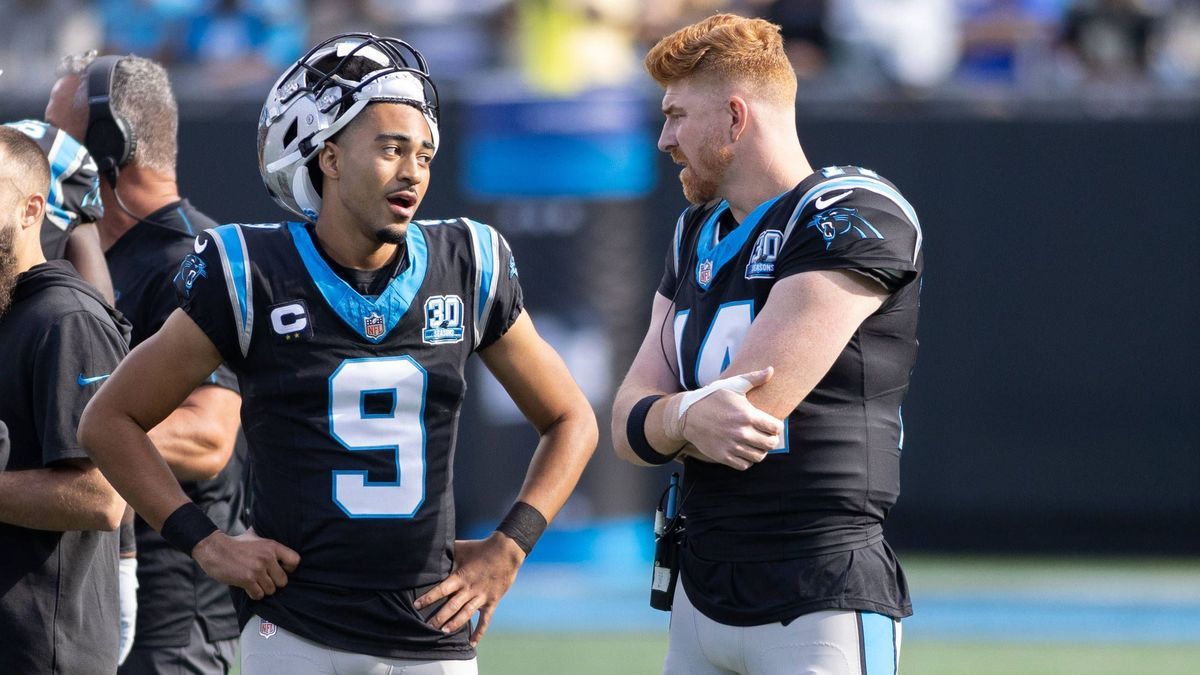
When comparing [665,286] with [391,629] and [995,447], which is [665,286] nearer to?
[391,629]

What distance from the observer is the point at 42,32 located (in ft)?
37.3

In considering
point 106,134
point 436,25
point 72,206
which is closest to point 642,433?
point 72,206

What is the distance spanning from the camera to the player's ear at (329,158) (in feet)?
10.5

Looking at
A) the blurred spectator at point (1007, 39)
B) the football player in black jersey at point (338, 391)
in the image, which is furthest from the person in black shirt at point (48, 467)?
the blurred spectator at point (1007, 39)

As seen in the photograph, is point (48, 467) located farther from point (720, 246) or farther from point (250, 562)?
point (720, 246)

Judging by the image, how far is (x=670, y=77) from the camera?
138 inches

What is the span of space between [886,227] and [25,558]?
6.25 ft

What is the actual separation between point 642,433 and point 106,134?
1.86 meters

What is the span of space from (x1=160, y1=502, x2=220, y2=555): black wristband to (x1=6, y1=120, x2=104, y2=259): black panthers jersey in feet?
3.72

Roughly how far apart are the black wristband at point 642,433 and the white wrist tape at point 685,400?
0.11 meters

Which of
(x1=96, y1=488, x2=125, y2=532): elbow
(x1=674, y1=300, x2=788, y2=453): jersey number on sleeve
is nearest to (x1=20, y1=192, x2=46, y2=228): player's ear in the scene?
(x1=96, y1=488, x2=125, y2=532): elbow

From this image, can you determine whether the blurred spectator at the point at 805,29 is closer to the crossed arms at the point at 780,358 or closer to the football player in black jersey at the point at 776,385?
the football player in black jersey at the point at 776,385

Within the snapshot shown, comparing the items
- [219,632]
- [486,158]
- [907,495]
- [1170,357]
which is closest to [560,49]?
[486,158]

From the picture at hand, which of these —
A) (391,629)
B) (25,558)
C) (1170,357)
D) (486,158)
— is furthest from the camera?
(1170,357)
